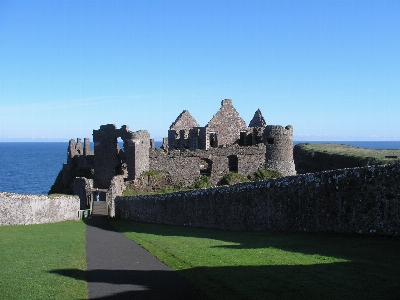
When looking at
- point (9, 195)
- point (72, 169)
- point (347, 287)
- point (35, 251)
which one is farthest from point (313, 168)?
point (347, 287)

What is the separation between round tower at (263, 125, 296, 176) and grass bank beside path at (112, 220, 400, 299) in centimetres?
2483

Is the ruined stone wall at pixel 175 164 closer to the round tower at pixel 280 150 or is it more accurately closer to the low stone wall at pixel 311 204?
the round tower at pixel 280 150

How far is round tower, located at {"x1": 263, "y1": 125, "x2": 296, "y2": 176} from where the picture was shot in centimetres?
4291

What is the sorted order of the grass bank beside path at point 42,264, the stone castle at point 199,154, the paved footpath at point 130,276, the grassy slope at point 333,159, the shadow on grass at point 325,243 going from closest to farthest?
the paved footpath at point 130,276 → the grass bank beside path at point 42,264 → the shadow on grass at point 325,243 → the stone castle at point 199,154 → the grassy slope at point 333,159

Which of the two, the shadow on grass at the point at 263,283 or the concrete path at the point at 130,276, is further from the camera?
the concrete path at the point at 130,276

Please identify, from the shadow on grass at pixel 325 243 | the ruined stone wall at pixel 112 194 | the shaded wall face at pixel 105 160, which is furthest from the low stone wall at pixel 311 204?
the shaded wall face at pixel 105 160

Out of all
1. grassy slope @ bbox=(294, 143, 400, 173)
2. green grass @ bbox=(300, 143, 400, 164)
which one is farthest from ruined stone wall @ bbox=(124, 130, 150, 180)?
grassy slope @ bbox=(294, 143, 400, 173)

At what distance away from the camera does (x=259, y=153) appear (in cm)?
4288

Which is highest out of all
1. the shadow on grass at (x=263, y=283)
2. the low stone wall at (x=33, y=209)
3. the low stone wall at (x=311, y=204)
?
the low stone wall at (x=311, y=204)

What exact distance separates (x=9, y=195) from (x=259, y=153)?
20.8 meters

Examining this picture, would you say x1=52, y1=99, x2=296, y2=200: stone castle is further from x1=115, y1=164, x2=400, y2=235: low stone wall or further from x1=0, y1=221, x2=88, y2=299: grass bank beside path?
x1=0, y1=221, x2=88, y2=299: grass bank beside path

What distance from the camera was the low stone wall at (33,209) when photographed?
3046 centimetres

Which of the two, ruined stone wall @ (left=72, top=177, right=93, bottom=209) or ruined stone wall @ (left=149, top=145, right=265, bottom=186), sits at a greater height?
ruined stone wall @ (left=149, top=145, right=265, bottom=186)

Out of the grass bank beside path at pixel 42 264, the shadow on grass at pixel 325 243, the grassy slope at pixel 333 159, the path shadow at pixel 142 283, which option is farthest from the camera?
the grassy slope at pixel 333 159
